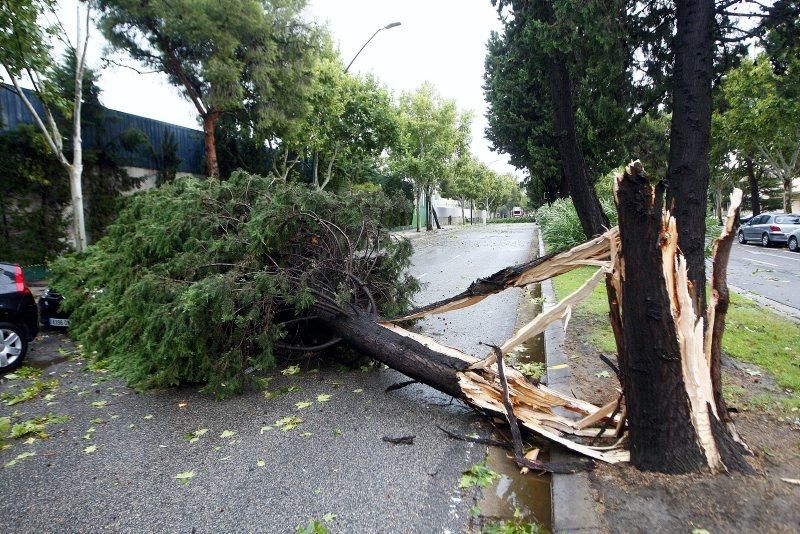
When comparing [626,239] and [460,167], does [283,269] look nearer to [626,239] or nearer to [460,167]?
[626,239]

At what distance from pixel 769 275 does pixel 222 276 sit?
566 inches

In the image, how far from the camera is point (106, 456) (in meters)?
3.75

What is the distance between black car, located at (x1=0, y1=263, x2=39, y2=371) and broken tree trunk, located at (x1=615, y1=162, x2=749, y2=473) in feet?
21.4

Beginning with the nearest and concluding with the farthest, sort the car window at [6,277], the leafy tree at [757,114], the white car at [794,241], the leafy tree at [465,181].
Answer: the car window at [6,277] < the white car at [794,241] < the leafy tree at [757,114] < the leafy tree at [465,181]

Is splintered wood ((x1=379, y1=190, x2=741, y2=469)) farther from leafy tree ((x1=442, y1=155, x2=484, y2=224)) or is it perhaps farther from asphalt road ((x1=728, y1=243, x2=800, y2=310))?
leafy tree ((x1=442, y1=155, x2=484, y2=224))

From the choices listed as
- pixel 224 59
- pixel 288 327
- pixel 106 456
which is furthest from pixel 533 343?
pixel 224 59

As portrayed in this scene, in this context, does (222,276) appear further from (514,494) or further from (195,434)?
(514,494)

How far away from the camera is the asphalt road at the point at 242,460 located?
9.80 ft

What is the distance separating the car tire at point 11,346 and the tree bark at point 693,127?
749cm

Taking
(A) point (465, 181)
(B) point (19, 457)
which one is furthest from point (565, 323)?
(A) point (465, 181)

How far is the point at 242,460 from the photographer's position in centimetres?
366

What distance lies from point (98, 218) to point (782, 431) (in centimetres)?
1642

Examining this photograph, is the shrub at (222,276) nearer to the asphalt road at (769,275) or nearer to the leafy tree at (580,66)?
the leafy tree at (580,66)

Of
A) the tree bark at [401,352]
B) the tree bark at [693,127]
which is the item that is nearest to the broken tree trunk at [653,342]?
the tree bark at [401,352]
